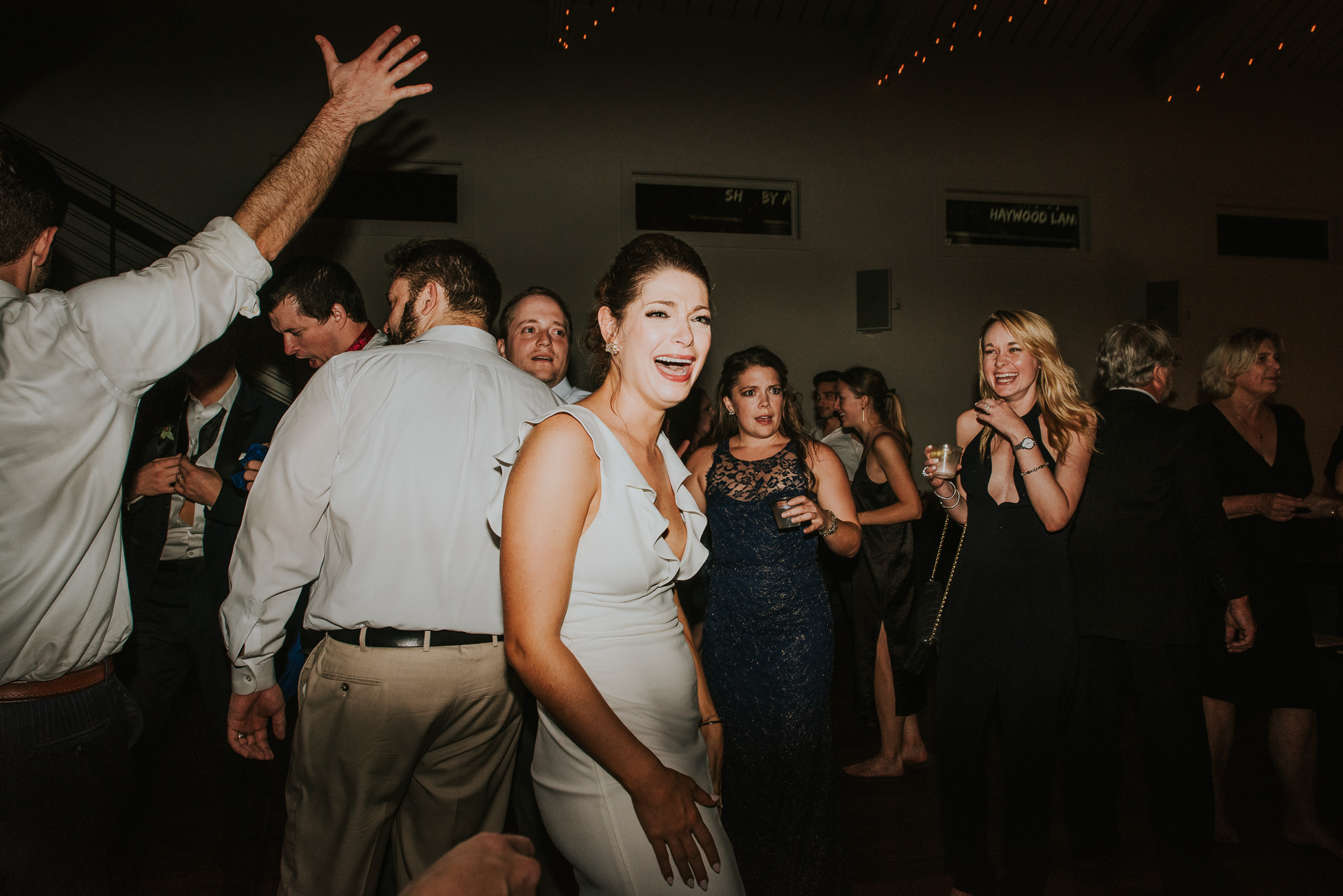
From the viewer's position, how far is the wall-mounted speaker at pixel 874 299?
648cm

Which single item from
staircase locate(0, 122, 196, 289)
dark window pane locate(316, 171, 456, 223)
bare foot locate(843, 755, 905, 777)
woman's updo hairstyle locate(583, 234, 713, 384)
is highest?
dark window pane locate(316, 171, 456, 223)

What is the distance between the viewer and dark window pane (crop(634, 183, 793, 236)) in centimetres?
646

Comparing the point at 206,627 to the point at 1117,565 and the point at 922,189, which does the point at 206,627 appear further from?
the point at 922,189

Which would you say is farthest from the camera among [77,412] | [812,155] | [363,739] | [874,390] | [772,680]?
[812,155]

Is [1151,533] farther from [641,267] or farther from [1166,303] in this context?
[1166,303]

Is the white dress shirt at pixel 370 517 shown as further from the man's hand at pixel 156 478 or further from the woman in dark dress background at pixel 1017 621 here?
the woman in dark dress background at pixel 1017 621

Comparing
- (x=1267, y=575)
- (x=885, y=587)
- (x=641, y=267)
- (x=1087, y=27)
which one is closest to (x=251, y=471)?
(x=641, y=267)

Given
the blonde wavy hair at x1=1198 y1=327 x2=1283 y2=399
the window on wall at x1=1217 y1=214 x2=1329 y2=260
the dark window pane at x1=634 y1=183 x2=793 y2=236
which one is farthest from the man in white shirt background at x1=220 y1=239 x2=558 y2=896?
the window on wall at x1=1217 y1=214 x2=1329 y2=260

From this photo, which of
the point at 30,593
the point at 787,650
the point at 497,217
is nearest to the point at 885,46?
the point at 497,217

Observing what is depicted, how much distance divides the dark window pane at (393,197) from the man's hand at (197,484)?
4.54 metres

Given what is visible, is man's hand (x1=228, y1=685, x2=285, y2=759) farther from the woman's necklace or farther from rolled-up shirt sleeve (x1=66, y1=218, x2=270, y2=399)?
the woman's necklace

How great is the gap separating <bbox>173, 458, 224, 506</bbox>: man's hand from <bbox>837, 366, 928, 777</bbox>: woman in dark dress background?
243 centimetres

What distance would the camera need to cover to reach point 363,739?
150cm

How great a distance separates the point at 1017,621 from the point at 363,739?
1.76 m
